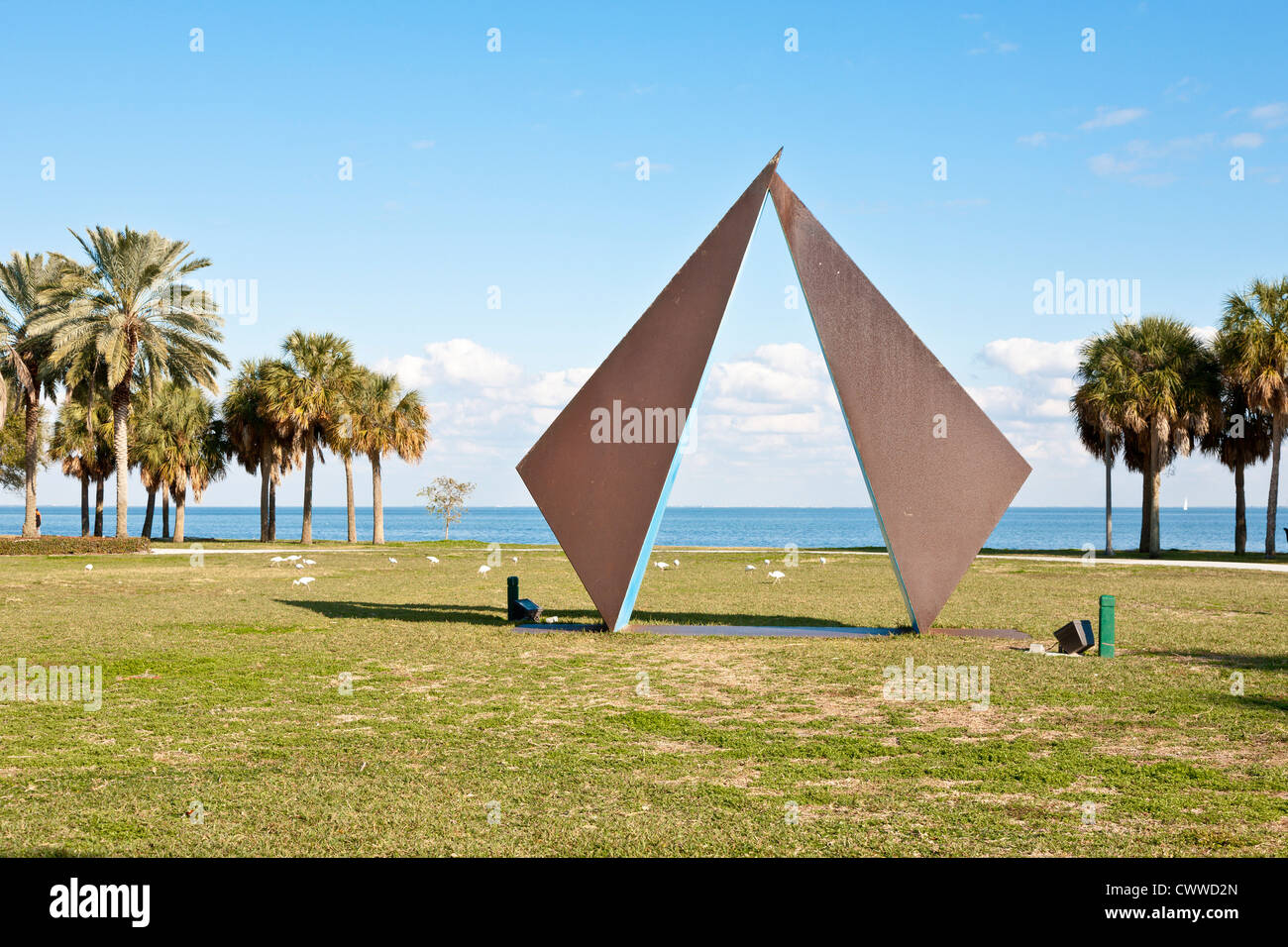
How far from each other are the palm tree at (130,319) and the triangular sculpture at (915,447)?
28.9 meters

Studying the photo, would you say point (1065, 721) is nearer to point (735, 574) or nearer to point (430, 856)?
point (430, 856)

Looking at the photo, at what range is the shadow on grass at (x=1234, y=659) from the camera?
11.3 m

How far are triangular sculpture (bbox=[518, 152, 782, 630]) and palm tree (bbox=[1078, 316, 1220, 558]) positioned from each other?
2591 centimetres

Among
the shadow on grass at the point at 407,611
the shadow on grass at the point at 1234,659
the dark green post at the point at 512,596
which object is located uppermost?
the dark green post at the point at 512,596

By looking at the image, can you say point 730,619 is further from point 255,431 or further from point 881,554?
point 255,431

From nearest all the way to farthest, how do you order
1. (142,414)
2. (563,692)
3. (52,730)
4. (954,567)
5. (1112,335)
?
1. (52,730)
2. (563,692)
3. (954,567)
4. (1112,335)
5. (142,414)

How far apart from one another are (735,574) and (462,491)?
121 ft

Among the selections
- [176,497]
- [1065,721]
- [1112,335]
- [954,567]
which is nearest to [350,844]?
[1065,721]

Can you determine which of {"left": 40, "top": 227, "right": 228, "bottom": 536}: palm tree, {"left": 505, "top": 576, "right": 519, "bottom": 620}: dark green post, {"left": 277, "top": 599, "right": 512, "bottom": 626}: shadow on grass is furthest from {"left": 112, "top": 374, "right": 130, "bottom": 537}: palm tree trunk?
{"left": 505, "top": 576, "right": 519, "bottom": 620}: dark green post

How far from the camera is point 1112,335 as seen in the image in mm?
37500

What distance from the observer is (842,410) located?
13805 millimetres

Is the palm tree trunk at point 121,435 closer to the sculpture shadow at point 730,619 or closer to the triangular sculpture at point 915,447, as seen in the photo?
the sculpture shadow at point 730,619

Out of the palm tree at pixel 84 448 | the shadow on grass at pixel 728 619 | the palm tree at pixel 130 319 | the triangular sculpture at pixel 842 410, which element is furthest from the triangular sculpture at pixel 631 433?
the palm tree at pixel 84 448

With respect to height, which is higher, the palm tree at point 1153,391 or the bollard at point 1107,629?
the palm tree at point 1153,391
